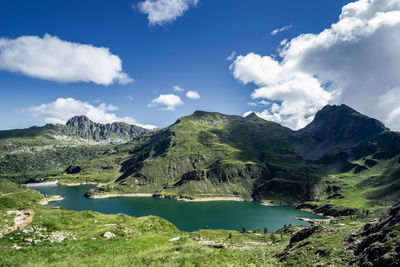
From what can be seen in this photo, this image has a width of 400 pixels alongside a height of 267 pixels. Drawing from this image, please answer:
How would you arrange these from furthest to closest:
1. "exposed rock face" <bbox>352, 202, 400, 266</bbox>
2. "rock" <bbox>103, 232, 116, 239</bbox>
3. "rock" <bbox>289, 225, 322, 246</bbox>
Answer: "rock" <bbox>289, 225, 322, 246</bbox>, "rock" <bbox>103, 232, 116, 239</bbox>, "exposed rock face" <bbox>352, 202, 400, 266</bbox>

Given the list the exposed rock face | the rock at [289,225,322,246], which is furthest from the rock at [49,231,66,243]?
the rock at [289,225,322,246]

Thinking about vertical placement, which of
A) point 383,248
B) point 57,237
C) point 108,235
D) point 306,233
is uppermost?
point 383,248

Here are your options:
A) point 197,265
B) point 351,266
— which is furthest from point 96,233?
point 351,266

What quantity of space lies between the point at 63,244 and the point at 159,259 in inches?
685

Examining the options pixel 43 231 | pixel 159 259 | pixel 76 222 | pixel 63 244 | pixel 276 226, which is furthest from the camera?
pixel 276 226

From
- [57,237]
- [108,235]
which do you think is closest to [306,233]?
[108,235]

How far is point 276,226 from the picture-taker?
Result: 197875 mm

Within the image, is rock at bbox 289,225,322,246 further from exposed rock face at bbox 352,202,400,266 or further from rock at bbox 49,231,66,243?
rock at bbox 49,231,66,243

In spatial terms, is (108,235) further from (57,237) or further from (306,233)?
(306,233)

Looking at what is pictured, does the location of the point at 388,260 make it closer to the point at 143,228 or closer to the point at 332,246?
the point at 332,246

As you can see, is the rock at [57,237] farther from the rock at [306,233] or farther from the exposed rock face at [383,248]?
the rock at [306,233]

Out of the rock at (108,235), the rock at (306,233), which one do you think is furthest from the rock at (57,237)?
the rock at (306,233)

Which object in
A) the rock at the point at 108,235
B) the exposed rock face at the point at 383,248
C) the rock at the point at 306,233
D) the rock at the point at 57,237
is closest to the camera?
the exposed rock face at the point at 383,248

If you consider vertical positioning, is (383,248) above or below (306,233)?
above
